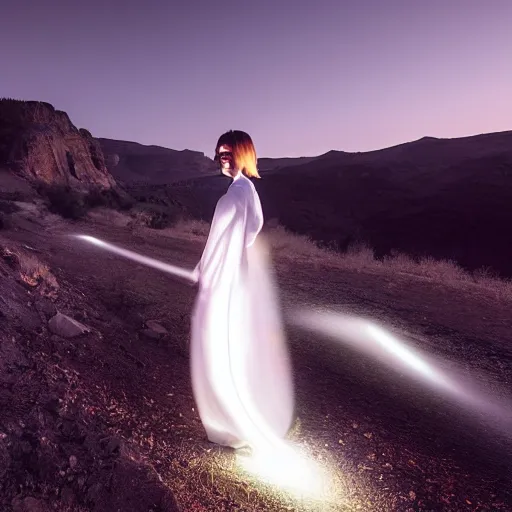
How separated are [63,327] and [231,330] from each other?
164cm

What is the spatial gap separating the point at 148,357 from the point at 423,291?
Answer: 5.94 m

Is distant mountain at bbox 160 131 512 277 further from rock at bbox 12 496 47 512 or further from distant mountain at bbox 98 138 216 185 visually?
distant mountain at bbox 98 138 216 185

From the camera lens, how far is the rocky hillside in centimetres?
1830

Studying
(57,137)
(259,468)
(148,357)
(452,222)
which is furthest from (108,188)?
(259,468)

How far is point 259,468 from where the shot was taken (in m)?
2.73

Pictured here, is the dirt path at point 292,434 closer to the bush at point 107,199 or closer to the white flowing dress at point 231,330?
the white flowing dress at point 231,330

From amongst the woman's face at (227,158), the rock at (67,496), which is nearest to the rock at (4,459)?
the rock at (67,496)

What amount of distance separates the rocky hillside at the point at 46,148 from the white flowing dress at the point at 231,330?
17.1 m

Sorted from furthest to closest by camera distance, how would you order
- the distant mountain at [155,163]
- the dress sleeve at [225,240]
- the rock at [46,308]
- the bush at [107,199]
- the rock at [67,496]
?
the distant mountain at [155,163], the bush at [107,199], the rock at [46,308], the dress sleeve at [225,240], the rock at [67,496]

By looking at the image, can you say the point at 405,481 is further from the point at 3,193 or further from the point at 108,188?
the point at 108,188

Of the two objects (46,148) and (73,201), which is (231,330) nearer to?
(73,201)

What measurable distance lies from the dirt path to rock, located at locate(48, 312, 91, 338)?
0.10 meters

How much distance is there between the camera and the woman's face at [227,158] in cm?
301

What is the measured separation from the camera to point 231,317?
3031mm
